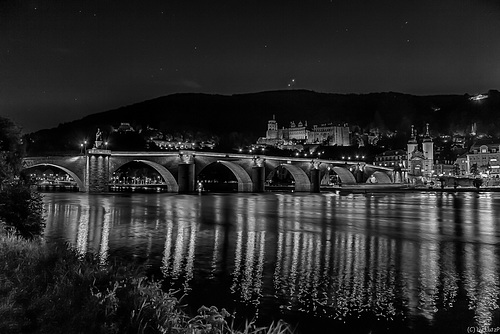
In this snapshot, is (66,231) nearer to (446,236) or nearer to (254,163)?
(446,236)

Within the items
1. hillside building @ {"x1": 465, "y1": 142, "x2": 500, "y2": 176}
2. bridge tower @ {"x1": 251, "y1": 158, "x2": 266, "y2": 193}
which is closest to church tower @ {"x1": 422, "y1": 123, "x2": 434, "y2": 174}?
hillside building @ {"x1": 465, "y1": 142, "x2": 500, "y2": 176}

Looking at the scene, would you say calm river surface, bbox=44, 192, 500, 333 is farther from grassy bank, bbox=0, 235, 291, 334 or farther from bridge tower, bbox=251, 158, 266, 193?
bridge tower, bbox=251, 158, 266, 193

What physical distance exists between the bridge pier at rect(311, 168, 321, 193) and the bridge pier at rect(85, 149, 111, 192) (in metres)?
46.4

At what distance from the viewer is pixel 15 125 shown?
12766 mm

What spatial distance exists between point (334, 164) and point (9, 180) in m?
105

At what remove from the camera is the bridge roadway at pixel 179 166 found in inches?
2601

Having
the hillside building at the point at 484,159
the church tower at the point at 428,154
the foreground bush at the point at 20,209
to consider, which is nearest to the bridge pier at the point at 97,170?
the foreground bush at the point at 20,209

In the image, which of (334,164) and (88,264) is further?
(334,164)

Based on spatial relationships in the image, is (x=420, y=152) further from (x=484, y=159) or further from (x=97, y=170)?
(x=97, y=170)

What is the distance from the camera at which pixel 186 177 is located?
247ft

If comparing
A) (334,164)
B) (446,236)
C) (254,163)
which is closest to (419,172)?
(334,164)

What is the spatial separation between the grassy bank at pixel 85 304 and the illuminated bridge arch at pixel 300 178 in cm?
9253

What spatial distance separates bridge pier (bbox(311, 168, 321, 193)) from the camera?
95688 mm

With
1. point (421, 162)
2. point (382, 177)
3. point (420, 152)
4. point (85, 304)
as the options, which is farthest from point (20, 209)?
point (420, 152)
